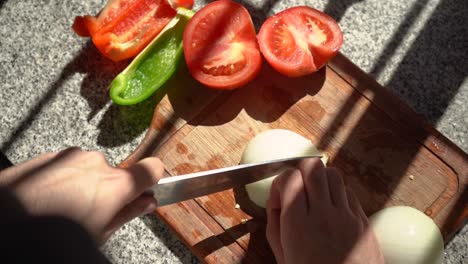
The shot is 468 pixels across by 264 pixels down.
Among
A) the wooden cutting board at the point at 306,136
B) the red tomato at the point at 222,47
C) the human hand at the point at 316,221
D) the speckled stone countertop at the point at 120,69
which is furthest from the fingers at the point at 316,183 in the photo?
the speckled stone countertop at the point at 120,69

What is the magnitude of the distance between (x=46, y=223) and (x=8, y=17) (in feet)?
2.70

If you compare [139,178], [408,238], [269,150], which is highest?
[139,178]

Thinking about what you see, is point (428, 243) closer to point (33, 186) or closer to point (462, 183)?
point (462, 183)

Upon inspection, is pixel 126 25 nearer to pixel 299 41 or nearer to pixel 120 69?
pixel 120 69

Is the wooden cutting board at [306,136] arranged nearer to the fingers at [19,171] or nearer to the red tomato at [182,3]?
the red tomato at [182,3]

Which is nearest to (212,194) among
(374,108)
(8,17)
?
(374,108)

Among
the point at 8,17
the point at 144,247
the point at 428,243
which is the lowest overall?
the point at 144,247

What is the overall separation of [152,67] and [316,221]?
440mm

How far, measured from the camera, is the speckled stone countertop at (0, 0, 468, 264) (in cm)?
116

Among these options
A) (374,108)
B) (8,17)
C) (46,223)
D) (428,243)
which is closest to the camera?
(46,223)

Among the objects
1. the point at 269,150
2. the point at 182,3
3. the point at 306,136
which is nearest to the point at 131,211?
the point at 269,150

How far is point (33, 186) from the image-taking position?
2.11 feet

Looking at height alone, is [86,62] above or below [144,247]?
above

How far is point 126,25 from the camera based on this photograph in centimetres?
112
